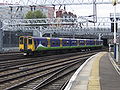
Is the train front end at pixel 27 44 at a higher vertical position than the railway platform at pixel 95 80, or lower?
higher

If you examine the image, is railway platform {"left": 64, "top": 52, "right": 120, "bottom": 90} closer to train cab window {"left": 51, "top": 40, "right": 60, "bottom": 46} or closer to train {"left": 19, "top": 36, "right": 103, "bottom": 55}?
train {"left": 19, "top": 36, "right": 103, "bottom": 55}

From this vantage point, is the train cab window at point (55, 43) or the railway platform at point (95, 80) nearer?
the railway platform at point (95, 80)

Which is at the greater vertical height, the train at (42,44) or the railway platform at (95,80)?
the train at (42,44)

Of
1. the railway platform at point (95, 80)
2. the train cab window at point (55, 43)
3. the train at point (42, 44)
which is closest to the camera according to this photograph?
the railway platform at point (95, 80)

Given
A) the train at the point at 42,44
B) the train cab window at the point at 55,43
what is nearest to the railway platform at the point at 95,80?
the train at the point at 42,44

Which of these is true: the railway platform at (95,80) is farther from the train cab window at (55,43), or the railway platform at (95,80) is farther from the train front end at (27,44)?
the train cab window at (55,43)

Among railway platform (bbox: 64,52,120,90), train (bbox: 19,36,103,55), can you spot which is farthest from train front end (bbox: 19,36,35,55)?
railway platform (bbox: 64,52,120,90)

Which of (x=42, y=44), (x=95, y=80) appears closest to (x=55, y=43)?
(x=42, y=44)

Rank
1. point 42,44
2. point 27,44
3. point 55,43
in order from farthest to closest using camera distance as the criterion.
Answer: point 55,43 → point 42,44 → point 27,44

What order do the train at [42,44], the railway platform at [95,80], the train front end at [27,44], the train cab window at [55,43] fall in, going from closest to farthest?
the railway platform at [95,80] → the train front end at [27,44] → the train at [42,44] → the train cab window at [55,43]

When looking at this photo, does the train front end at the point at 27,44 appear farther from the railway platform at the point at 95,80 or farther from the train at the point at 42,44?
the railway platform at the point at 95,80

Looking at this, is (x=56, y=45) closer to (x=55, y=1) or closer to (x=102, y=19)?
(x=55, y=1)

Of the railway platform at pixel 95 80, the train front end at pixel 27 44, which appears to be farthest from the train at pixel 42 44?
the railway platform at pixel 95 80

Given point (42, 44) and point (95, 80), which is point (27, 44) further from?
point (95, 80)
